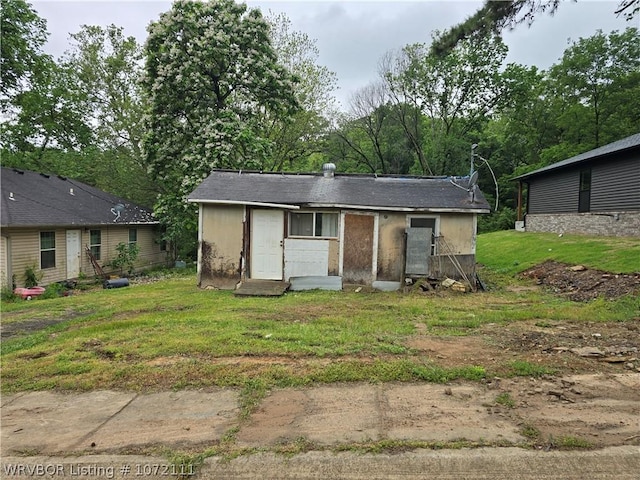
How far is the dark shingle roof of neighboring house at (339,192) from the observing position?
1066 centimetres

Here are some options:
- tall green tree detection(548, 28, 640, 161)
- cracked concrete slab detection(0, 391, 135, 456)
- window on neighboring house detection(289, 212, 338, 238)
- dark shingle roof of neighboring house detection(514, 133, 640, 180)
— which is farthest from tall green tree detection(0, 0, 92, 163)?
tall green tree detection(548, 28, 640, 161)

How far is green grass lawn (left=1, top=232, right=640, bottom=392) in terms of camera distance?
4.36m

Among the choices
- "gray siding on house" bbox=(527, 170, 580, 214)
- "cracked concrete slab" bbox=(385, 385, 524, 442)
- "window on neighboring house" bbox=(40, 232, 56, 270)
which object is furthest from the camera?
"gray siding on house" bbox=(527, 170, 580, 214)

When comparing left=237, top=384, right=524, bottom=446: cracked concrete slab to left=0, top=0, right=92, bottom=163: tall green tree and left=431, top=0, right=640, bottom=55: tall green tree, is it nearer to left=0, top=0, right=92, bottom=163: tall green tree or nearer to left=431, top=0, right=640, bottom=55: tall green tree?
left=431, top=0, right=640, bottom=55: tall green tree

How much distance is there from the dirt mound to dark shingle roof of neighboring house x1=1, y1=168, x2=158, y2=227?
54.2 ft

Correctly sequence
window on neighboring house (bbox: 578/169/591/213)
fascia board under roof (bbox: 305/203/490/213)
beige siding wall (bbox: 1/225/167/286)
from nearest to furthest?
fascia board under roof (bbox: 305/203/490/213) → beige siding wall (bbox: 1/225/167/286) → window on neighboring house (bbox: 578/169/591/213)

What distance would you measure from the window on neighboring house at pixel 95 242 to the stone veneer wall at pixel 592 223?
878 inches

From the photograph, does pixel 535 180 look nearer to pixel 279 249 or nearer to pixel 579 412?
pixel 279 249

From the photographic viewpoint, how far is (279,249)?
11.0 m

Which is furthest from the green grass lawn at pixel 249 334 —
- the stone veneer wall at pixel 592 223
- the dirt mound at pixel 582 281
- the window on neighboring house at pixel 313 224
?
the stone veneer wall at pixel 592 223

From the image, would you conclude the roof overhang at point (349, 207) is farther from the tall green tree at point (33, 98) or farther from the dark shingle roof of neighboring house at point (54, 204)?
the tall green tree at point (33, 98)

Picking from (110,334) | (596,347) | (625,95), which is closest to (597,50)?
(625,95)

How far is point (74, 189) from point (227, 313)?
48.8 feet

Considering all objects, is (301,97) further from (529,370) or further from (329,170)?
(529,370)
